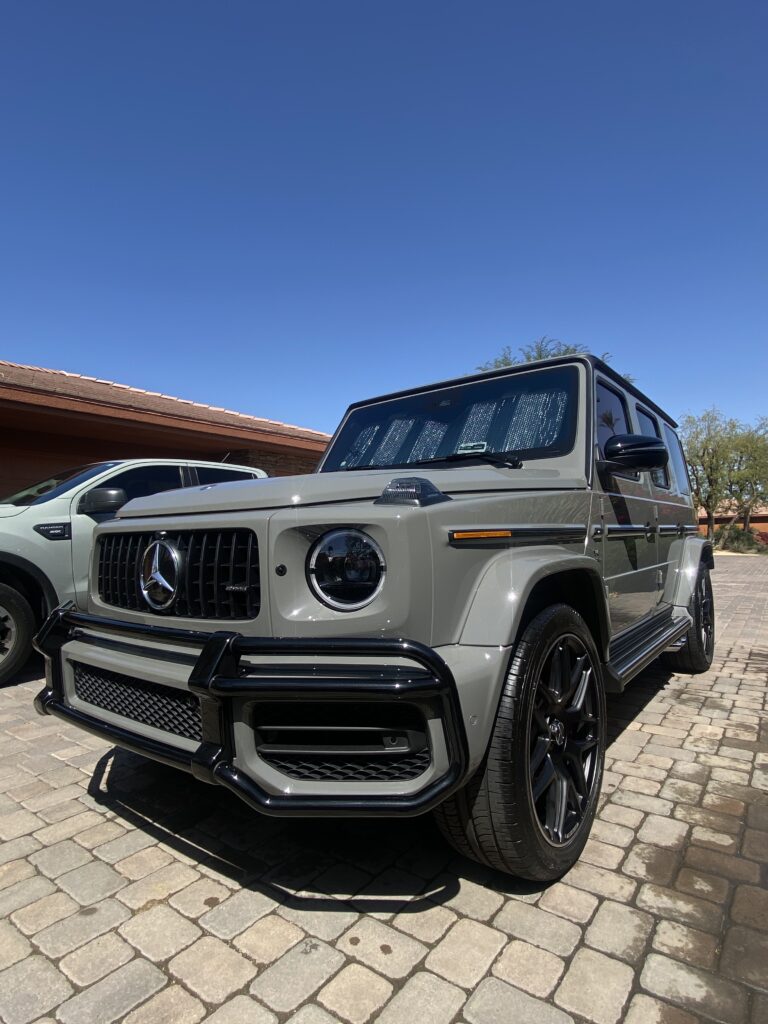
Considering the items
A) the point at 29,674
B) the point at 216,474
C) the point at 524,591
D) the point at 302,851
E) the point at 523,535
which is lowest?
the point at 29,674

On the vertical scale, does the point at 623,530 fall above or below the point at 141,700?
above

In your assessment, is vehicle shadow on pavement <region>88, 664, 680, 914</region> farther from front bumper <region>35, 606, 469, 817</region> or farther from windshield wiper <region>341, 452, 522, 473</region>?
windshield wiper <region>341, 452, 522, 473</region>

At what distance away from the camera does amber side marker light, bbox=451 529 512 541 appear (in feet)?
6.20

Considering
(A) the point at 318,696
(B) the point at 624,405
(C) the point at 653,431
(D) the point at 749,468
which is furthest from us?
(D) the point at 749,468

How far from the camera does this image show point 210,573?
6.84ft

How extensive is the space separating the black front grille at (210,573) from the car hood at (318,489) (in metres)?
0.10

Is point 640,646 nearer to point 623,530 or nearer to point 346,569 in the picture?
point 623,530

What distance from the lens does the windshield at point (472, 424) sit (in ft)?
9.88

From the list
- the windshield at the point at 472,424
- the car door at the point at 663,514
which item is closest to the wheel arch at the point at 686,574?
the car door at the point at 663,514

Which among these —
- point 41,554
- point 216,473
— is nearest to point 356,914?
point 41,554

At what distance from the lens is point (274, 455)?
10.7 meters

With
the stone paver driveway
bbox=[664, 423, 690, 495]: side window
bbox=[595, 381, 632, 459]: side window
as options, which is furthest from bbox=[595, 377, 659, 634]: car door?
bbox=[664, 423, 690, 495]: side window

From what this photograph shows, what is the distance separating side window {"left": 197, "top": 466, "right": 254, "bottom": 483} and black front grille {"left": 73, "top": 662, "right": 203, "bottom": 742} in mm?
3630

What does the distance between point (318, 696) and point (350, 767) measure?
274 millimetres
